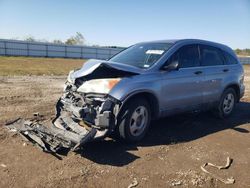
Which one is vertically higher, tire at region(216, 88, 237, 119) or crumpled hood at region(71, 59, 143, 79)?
crumpled hood at region(71, 59, 143, 79)

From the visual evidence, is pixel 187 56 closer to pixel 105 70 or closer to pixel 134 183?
pixel 105 70

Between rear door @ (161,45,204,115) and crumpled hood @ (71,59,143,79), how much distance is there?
29.9 inches

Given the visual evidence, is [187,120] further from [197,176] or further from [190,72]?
[197,176]

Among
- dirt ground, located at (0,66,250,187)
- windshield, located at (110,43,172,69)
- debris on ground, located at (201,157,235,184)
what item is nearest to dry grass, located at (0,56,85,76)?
windshield, located at (110,43,172,69)

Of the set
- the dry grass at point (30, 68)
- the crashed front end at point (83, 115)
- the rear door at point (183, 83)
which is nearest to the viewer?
the crashed front end at point (83, 115)

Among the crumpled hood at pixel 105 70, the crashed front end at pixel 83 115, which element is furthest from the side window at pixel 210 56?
the crashed front end at pixel 83 115

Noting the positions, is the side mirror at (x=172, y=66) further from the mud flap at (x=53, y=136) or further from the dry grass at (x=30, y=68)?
the dry grass at (x=30, y=68)

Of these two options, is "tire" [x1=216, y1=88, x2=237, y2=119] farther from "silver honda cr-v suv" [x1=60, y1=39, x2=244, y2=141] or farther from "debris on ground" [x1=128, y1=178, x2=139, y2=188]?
"debris on ground" [x1=128, y1=178, x2=139, y2=188]

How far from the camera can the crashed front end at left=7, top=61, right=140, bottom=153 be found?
199 inches

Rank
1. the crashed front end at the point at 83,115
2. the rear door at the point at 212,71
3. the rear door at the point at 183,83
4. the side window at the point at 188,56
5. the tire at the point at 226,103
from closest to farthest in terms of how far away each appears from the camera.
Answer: the crashed front end at the point at 83,115
the rear door at the point at 183,83
the side window at the point at 188,56
the rear door at the point at 212,71
the tire at the point at 226,103

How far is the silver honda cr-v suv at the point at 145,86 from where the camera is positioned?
5297mm

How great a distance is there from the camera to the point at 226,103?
8000 millimetres

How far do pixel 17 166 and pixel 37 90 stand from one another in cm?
694

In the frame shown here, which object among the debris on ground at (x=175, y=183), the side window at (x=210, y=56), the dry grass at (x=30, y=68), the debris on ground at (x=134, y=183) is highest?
the side window at (x=210, y=56)
